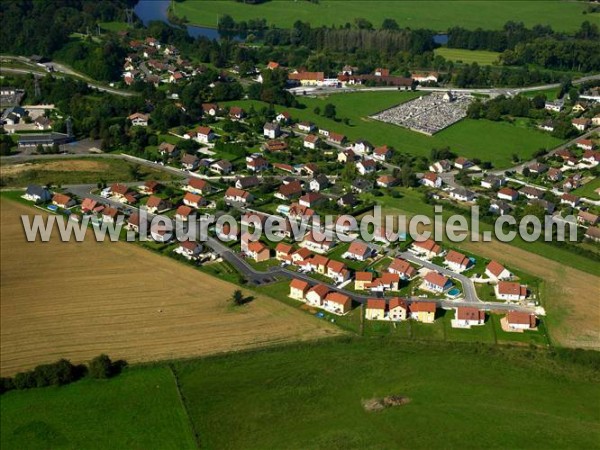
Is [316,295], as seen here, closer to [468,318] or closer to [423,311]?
[423,311]

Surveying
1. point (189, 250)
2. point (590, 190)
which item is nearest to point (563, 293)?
point (590, 190)

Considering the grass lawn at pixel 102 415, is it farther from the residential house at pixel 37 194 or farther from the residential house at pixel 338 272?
the residential house at pixel 37 194

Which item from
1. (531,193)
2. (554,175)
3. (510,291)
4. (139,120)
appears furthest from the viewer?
(139,120)

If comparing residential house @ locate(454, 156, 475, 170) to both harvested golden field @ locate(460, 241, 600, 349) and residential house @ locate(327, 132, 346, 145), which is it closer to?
residential house @ locate(327, 132, 346, 145)

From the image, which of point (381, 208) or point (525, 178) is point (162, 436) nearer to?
point (381, 208)

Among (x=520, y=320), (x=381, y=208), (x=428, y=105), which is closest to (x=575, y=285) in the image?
(x=520, y=320)

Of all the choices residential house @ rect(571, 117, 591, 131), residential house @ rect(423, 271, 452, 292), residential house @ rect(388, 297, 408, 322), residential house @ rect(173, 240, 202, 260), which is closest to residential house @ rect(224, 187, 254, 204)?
residential house @ rect(173, 240, 202, 260)

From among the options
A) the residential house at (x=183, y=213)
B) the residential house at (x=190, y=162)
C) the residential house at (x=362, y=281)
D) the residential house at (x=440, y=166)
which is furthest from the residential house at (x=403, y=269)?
the residential house at (x=190, y=162)
